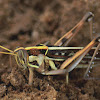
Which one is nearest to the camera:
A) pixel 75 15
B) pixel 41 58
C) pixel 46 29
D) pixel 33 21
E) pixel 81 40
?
pixel 41 58

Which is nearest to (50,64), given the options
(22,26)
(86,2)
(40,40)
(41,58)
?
(41,58)

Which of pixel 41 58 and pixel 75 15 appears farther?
pixel 75 15

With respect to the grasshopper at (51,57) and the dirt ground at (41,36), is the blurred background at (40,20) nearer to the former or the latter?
the dirt ground at (41,36)

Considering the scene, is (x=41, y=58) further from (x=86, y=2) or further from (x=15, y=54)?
(x=86, y=2)

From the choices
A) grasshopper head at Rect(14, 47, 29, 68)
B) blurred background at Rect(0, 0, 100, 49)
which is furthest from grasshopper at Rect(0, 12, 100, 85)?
blurred background at Rect(0, 0, 100, 49)

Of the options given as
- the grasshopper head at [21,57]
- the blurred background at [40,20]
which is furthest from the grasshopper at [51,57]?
the blurred background at [40,20]

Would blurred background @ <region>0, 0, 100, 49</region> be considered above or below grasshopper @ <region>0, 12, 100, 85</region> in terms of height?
above

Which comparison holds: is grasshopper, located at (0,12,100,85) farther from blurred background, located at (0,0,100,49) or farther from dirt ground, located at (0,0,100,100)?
blurred background, located at (0,0,100,49)
